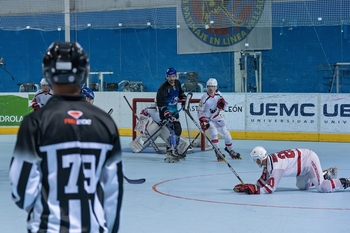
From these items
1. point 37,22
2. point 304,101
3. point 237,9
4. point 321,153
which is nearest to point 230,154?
point 321,153

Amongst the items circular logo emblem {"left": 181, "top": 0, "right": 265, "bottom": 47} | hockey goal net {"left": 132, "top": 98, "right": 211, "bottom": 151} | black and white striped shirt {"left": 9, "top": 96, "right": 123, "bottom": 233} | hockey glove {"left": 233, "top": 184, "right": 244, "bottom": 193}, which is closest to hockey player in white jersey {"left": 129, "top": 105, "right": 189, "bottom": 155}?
hockey goal net {"left": 132, "top": 98, "right": 211, "bottom": 151}

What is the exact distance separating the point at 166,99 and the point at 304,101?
3.96 metres

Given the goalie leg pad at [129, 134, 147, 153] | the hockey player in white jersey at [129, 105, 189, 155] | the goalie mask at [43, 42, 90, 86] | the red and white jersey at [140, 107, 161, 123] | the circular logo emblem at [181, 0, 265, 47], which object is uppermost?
the circular logo emblem at [181, 0, 265, 47]

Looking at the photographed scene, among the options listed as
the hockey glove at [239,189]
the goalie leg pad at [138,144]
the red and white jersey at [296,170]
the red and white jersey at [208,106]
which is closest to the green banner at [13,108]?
the goalie leg pad at [138,144]

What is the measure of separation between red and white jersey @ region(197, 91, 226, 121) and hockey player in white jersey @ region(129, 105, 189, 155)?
851 millimetres

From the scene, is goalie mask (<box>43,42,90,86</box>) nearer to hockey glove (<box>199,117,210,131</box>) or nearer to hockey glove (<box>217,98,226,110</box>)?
hockey glove (<box>199,117,210,131</box>)

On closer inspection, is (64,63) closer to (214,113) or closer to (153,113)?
(214,113)

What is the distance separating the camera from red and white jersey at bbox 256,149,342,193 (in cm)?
659

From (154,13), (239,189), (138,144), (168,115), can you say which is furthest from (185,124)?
(239,189)

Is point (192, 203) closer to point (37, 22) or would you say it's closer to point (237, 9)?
point (237, 9)

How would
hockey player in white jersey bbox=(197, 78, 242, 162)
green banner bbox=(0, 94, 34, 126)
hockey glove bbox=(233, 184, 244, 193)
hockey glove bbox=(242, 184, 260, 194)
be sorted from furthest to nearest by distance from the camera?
green banner bbox=(0, 94, 34, 126)
hockey player in white jersey bbox=(197, 78, 242, 162)
hockey glove bbox=(233, 184, 244, 193)
hockey glove bbox=(242, 184, 260, 194)

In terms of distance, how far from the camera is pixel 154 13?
47.9 ft

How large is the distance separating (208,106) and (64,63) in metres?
8.27

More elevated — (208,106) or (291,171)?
(208,106)
